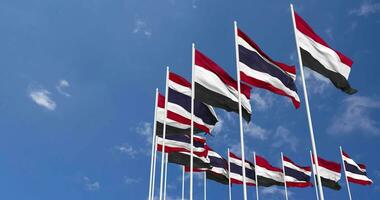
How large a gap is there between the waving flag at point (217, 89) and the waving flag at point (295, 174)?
17.1 meters

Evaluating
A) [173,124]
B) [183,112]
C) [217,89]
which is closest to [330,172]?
[173,124]

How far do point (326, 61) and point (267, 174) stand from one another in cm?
1904

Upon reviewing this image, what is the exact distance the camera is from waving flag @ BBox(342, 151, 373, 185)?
33.1m

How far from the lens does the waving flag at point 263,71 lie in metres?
15.0

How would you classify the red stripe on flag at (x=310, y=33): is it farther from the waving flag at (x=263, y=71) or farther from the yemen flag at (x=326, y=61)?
the waving flag at (x=263, y=71)

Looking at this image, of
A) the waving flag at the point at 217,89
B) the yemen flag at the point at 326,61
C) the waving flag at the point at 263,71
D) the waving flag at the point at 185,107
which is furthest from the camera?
the waving flag at the point at 185,107

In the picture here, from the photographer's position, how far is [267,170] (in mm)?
31984

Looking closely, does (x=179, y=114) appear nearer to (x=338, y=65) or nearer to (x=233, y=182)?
(x=338, y=65)

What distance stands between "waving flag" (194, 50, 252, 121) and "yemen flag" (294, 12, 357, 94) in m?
3.24

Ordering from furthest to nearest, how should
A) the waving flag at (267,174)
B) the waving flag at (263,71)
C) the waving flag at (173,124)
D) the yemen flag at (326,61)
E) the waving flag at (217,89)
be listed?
the waving flag at (267,174), the waving flag at (173,124), the waving flag at (217,89), the waving flag at (263,71), the yemen flag at (326,61)

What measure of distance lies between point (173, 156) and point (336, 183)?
14.0 metres

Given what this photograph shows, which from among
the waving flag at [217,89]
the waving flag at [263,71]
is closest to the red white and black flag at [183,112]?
the waving flag at [217,89]

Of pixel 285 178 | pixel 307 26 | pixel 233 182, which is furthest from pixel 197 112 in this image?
pixel 285 178

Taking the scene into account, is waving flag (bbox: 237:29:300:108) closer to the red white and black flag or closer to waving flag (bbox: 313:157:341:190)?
the red white and black flag
